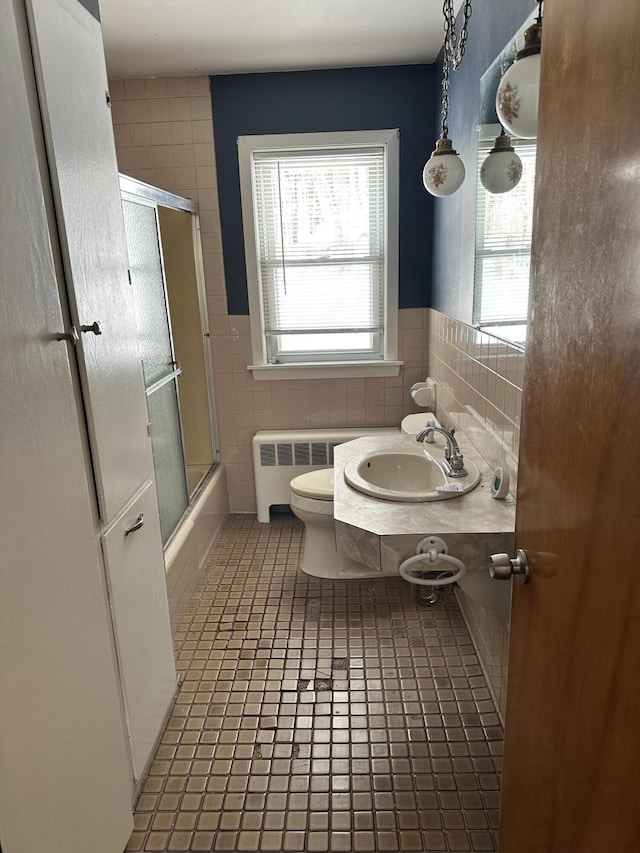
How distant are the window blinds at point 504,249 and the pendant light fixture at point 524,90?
31cm

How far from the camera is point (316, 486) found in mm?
2875

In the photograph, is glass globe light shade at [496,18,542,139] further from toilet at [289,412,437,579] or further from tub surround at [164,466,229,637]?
tub surround at [164,466,229,637]

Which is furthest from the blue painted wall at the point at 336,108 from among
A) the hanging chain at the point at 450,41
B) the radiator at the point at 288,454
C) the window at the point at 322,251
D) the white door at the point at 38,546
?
the white door at the point at 38,546

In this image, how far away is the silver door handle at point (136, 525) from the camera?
164 cm

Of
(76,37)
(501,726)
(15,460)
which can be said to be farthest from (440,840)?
(76,37)

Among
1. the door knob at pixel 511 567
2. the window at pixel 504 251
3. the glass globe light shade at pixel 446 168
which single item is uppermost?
the glass globe light shade at pixel 446 168

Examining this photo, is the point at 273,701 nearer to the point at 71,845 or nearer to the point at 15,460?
the point at 71,845

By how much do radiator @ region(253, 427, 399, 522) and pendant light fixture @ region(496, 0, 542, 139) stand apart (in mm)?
2339

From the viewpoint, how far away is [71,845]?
1217 mm

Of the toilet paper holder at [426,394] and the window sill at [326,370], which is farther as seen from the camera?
the window sill at [326,370]

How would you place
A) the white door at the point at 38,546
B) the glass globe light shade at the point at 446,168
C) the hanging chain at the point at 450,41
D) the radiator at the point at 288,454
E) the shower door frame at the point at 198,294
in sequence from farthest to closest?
the radiator at the point at 288,454 < the shower door frame at the point at 198,294 < the glass globe light shade at the point at 446,168 < the hanging chain at the point at 450,41 < the white door at the point at 38,546

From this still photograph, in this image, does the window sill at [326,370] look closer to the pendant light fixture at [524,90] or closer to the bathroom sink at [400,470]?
the bathroom sink at [400,470]

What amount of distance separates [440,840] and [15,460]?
1505mm

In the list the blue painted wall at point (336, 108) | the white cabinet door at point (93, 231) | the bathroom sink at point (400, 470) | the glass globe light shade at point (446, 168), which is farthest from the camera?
the blue painted wall at point (336, 108)
